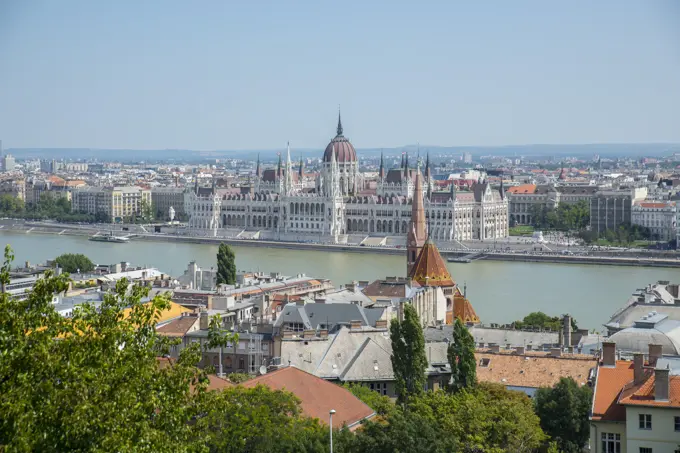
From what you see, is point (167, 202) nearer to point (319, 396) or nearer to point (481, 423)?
point (319, 396)

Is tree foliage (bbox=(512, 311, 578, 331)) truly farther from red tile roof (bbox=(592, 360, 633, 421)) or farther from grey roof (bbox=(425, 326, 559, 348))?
red tile roof (bbox=(592, 360, 633, 421))

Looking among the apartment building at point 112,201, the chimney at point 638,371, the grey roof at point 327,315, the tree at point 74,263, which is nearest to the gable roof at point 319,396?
the chimney at point 638,371

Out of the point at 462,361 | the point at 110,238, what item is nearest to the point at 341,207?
the point at 110,238

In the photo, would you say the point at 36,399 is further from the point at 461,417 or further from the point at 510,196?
the point at 510,196

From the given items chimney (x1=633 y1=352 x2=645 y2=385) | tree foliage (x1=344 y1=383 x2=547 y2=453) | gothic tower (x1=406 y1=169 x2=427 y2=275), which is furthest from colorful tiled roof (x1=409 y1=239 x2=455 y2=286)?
chimney (x1=633 y1=352 x2=645 y2=385)

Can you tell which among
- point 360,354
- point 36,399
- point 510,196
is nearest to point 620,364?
point 360,354

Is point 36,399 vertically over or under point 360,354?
over
